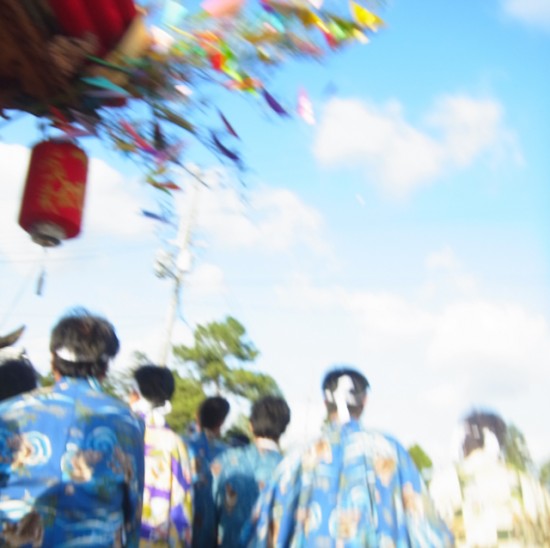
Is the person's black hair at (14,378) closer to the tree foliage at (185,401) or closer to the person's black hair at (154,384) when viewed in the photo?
the person's black hair at (154,384)

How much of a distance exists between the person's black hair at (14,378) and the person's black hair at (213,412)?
142 cm

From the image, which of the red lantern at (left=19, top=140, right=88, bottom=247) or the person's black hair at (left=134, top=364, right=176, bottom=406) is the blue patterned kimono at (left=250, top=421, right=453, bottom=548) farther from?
the red lantern at (left=19, top=140, right=88, bottom=247)

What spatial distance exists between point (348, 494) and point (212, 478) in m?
1.08

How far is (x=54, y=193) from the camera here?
3057 millimetres

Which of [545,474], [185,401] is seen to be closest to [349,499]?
[545,474]

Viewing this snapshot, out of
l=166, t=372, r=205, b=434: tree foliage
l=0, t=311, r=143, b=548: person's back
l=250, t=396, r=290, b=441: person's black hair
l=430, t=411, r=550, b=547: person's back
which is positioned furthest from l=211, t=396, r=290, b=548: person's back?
l=166, t=372, r=205, b=434: tree foliage

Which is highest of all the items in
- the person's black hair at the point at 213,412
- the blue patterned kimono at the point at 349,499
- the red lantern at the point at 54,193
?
the red lantern at the point at 54,193

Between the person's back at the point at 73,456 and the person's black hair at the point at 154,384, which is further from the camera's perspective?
the person's black hair at the point at 154,384

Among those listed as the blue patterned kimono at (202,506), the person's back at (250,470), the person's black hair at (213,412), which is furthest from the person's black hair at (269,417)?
the person's black hair at (213,412)

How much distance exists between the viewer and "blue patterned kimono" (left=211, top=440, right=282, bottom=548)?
3.77 metres

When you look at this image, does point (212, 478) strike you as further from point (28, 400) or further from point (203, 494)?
point (28, 400)

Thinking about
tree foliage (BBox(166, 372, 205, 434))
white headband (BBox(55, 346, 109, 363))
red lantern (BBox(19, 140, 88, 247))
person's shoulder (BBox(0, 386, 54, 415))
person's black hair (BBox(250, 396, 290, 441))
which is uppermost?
tree foliage (BBox(166, 372, 205, 434))

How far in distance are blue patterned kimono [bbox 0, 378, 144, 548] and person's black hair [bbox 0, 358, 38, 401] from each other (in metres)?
0.74

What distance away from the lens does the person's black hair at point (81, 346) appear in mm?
2488
